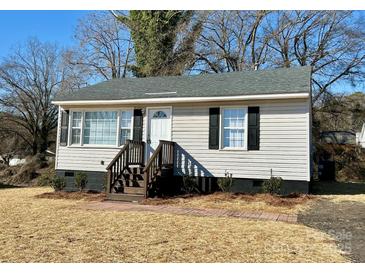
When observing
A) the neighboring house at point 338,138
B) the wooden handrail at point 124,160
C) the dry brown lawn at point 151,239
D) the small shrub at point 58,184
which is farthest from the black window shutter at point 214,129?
the neighboring house at point 338,138

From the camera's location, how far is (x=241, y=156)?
10.8 meters

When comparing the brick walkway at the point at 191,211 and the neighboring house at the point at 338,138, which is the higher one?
the neighboring house at the point at 338,138

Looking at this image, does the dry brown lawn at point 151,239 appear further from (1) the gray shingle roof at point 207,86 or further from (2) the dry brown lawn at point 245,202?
(1) the gray shingle roof at point 207,86

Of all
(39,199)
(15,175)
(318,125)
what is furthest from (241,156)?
(15,175)

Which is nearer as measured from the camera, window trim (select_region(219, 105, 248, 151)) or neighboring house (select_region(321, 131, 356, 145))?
window trim (select_region(219, 105, 248, 151))

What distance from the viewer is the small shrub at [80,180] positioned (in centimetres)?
1183

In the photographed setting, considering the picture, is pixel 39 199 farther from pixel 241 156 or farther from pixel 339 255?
pixel 339 255

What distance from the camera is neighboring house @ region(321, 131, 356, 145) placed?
2125cm

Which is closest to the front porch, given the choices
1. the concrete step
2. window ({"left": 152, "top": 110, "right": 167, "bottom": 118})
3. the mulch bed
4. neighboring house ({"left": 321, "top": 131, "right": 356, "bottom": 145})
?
the concrete step

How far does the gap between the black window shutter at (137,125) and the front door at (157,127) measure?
0.28 metres

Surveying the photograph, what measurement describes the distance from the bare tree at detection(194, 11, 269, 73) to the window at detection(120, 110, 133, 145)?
41.9ft

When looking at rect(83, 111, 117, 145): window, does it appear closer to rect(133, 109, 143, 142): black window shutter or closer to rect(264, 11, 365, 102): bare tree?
rect(133, 109, 143, 142): black window shutter

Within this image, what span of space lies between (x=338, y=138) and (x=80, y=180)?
17.3 meters
